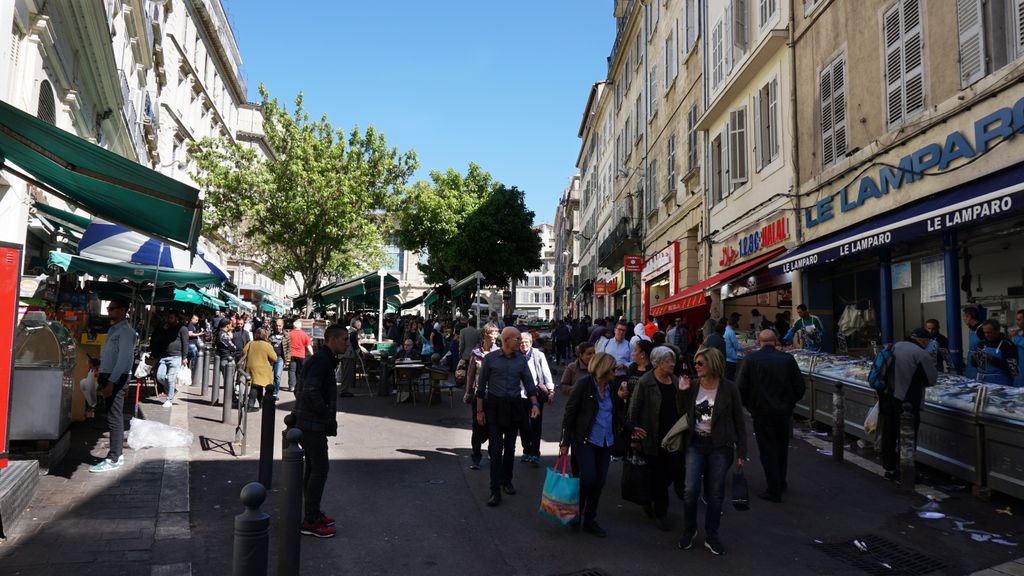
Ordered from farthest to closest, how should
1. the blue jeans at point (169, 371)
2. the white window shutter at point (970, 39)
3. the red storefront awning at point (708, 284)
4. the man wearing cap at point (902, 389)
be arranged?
the red storefront awning at point (708, 284), the blue jeans at point (169, 371), the white window shutter at point (970, 39), the man wearing cap at point (902, 389)

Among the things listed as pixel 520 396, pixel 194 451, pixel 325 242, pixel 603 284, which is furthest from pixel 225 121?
pixel 520 396

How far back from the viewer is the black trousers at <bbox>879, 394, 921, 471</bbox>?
7.03 metres

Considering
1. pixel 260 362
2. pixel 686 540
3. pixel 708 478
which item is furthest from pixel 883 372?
pixel 260 362

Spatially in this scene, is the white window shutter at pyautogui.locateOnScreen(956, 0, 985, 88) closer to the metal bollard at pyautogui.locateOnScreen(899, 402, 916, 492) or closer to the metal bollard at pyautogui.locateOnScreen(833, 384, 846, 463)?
the metal bollard at pyautogui.locateOnScreen(833, 384, 846, 463)

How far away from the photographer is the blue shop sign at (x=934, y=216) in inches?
286

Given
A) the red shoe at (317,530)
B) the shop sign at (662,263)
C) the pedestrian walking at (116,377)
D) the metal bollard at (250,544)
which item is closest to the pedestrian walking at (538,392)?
the red shoe at (317,530)

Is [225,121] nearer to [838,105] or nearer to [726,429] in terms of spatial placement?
[838,105]

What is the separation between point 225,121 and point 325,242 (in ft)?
63.6

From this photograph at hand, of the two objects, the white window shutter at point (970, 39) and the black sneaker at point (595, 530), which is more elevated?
the white window shutter at point (970, 39)

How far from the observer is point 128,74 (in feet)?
64.5

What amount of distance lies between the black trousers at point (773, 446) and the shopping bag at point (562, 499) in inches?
90.6

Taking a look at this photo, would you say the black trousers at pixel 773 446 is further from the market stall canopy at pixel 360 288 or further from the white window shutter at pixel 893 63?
the market stall canopy at pixel 360 288

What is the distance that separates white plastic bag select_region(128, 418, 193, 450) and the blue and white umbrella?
2.40 m

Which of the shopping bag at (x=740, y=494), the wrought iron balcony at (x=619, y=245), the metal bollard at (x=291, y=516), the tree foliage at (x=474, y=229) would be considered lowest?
the shopping bag at (x=740, y=494)
